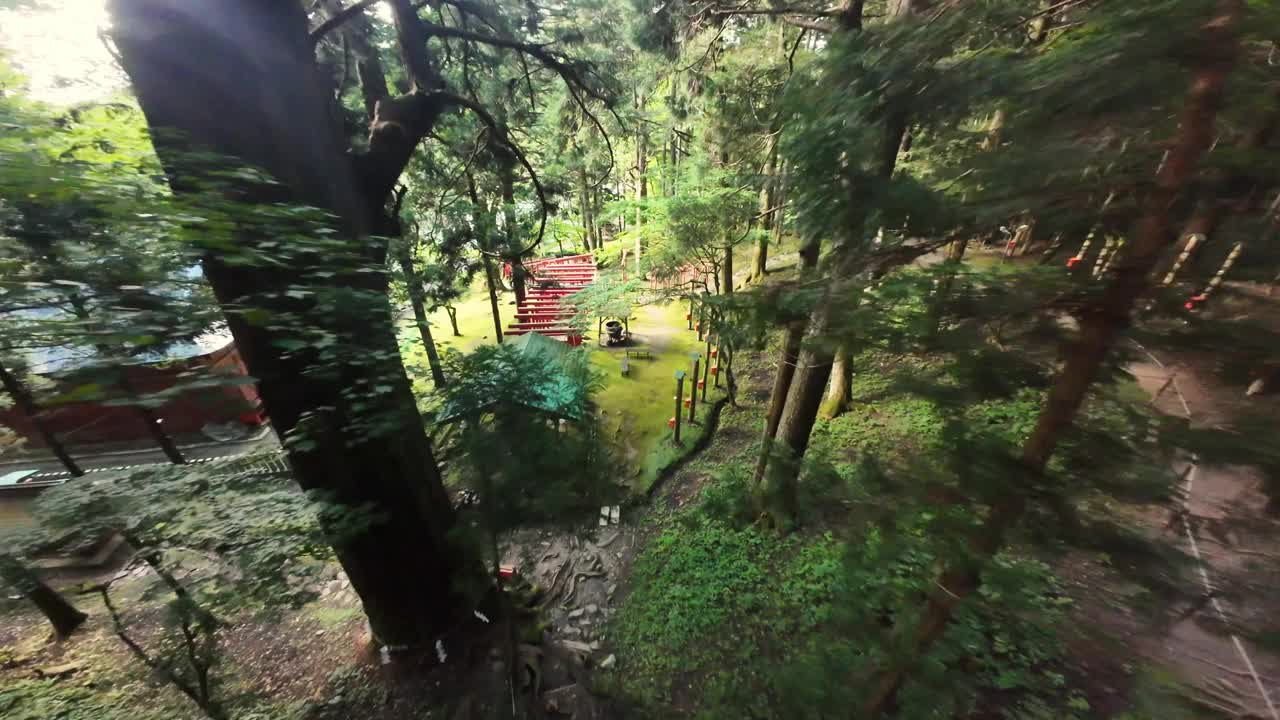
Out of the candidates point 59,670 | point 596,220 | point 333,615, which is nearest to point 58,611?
point 59,670

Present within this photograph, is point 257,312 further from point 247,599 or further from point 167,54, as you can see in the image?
point 247,599

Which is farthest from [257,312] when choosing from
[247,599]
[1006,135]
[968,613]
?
[968,613]

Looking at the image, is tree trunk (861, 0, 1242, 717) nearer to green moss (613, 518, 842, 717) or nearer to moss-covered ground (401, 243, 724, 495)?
green moss (613, 518, 842, 717)

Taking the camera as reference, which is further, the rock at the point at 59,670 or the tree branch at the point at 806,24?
the rock at the point at 59,670

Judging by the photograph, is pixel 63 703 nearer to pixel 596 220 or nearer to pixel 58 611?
pixel 58 611

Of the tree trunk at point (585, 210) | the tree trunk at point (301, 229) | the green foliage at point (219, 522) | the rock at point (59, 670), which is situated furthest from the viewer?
the tree trunk at point (585, 210)

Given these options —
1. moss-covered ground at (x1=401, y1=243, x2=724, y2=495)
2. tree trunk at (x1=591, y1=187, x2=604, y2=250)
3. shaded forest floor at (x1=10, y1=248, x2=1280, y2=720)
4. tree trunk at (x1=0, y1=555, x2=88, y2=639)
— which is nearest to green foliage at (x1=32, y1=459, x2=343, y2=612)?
shaded forest floor at (x1=10, y1=248, x2=1280, y2=720)

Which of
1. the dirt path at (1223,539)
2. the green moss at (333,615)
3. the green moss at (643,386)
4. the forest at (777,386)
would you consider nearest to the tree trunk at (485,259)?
the green moss at (643,386)

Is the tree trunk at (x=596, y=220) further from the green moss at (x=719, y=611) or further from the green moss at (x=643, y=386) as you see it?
the green moss at (x=719, y=611)
